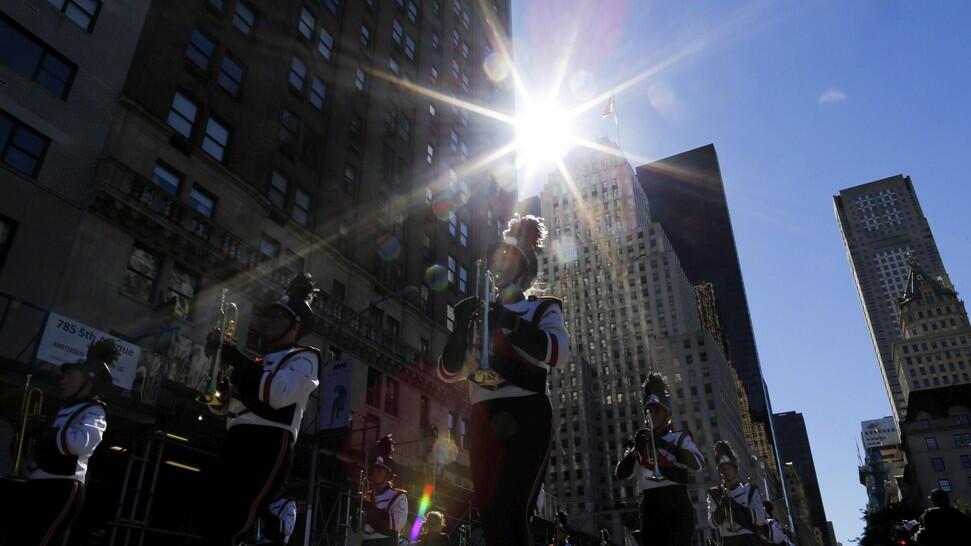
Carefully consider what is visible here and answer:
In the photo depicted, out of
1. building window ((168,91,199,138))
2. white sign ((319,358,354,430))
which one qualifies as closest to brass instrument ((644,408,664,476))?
white sign ((319,358,354,430))

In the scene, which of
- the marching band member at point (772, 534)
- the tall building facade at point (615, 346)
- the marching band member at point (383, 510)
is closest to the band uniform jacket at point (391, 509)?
the marching band member at point (383, 510)

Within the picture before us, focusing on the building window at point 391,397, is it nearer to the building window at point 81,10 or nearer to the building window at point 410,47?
the building window at point 81,10

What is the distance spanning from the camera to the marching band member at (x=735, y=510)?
30.2ft

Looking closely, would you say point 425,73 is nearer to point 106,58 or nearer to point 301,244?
point 301,244

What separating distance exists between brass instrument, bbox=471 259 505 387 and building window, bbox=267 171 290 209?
26.9 meters

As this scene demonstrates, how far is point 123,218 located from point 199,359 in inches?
217

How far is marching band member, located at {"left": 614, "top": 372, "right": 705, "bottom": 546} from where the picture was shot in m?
7.08

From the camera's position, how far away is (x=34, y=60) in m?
20.5

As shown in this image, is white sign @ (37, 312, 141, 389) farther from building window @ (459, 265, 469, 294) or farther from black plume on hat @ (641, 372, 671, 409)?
building window @ (459, 265, 469, 294)

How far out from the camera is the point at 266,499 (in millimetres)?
4418

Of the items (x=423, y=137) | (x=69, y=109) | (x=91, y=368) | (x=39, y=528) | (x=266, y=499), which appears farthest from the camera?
(x=423, y=137)

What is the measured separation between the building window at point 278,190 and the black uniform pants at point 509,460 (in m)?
27.4

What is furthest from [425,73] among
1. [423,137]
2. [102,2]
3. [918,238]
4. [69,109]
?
[918,238]

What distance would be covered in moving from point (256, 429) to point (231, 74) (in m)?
28.6
